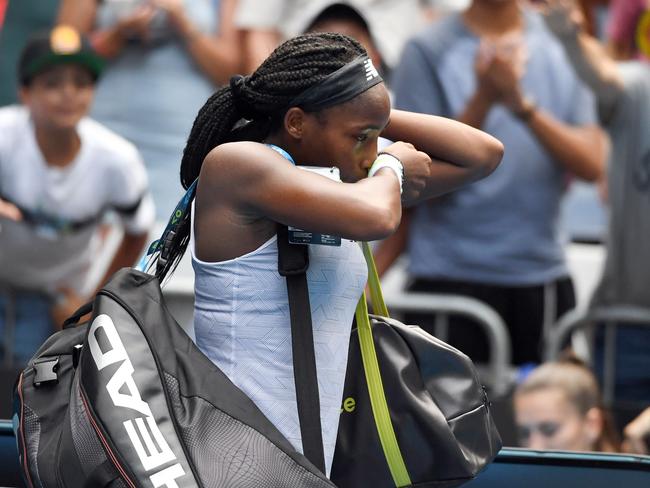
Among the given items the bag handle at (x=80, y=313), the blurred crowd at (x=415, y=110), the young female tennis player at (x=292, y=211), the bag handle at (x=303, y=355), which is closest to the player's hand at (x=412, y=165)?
the young female tennis player at (x=292, y=211)

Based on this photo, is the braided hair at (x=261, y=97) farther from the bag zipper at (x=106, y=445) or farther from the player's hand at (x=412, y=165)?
the bag zipper at (x=106, y=445)

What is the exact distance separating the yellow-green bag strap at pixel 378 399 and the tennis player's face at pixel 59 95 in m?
2.65

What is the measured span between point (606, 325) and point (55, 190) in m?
2.01

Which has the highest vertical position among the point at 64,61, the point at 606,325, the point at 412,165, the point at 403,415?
the point at 64,61

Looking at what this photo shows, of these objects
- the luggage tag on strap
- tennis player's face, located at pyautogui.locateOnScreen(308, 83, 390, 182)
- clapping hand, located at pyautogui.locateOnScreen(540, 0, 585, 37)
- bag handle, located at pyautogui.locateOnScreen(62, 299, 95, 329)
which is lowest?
bag handle, located at pyautogui.locateOnScreen(62, 299, 95, 329)

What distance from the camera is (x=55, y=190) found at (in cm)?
476

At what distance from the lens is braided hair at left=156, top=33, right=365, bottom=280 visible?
2164mm

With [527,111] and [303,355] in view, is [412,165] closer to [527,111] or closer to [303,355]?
[303,355]

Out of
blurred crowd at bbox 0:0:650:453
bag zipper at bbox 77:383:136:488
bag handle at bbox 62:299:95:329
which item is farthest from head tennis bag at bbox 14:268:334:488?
blurred crowd at bbox 0:0:650:453

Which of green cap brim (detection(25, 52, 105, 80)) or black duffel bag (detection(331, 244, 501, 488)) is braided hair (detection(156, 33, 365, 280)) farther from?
green cap brim (detection(25, 52, 105, 80))

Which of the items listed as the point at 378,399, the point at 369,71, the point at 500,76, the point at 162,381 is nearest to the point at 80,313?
the point at 162,381

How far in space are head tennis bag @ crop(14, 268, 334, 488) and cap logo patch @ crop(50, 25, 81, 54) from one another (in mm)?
2715

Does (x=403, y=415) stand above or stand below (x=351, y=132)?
below

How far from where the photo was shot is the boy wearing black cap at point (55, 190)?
15.4 ft
